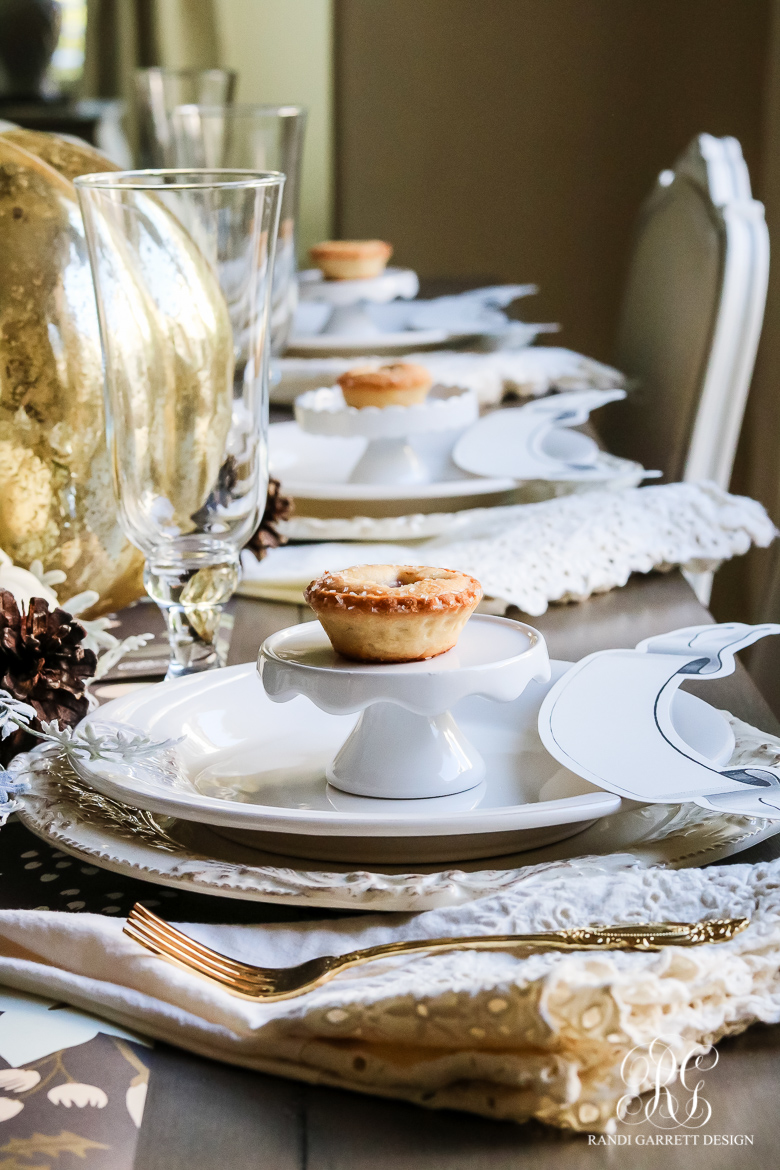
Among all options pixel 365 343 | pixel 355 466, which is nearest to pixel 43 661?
pixel 355 466

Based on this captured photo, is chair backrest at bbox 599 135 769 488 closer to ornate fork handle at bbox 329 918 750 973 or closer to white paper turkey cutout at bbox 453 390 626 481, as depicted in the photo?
white paper turkey cutout at bbox 453 390 626 481

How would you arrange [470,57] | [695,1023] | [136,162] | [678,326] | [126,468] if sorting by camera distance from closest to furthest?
[695,1023]
[126,468]
[678,326]
[470,57]
[136,162]

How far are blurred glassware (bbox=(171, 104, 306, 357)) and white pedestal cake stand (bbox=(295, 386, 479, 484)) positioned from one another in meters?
0.17

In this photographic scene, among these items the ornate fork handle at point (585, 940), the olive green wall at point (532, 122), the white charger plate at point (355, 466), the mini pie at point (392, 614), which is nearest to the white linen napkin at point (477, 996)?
the ornate fork handle at point (585, 940)

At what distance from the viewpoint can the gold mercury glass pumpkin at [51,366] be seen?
0.65 m

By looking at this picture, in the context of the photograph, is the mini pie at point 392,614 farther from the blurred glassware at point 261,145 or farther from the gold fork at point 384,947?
the blurred glassware at point 261,145

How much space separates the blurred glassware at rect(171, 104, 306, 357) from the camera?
112cm

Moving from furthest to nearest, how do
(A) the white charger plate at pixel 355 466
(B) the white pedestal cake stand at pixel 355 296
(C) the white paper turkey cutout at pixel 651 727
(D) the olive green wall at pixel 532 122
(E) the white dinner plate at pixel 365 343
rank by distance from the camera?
(D) the olive green wall at pixel 532 122 < (B) the white pedestal cake stand at pixel 355 296 < (E) the white dinner plate at pixel 365 343 < (A) the white charger plate at pixel 355 466 < (C) the white paper turkey cutout at pixel 651 727

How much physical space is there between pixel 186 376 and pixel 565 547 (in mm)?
304

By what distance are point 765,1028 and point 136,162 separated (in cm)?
449

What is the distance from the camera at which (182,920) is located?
420 mm

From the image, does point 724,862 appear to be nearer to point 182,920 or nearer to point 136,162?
point 182,920

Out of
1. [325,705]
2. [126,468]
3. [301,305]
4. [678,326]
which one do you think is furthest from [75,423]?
[301,305]

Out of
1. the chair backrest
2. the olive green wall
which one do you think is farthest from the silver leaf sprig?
the olive green wall
